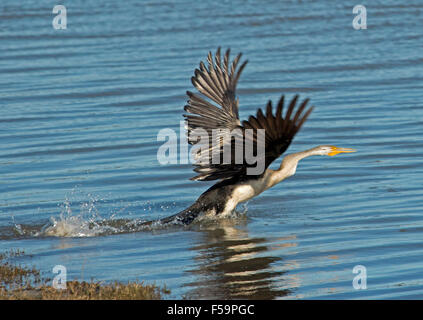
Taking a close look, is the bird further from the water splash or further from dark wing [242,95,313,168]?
the water splash

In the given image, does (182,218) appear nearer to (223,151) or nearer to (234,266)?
(223,151)

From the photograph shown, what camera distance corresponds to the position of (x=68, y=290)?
672 cm

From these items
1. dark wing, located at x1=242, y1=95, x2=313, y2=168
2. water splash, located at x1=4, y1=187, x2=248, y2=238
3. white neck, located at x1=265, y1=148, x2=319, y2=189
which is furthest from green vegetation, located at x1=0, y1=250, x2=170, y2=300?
white neck, located at x1=265, y1=148, x2=319, y2=189

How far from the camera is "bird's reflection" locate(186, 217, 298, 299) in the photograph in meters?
6.89

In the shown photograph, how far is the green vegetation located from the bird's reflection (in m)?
0.38

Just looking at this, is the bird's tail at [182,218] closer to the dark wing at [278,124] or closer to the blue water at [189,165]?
the blue water at [189,165]

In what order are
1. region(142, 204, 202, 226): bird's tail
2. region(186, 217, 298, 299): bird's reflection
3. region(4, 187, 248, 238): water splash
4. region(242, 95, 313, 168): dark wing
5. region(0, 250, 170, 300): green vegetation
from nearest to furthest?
1. region(0, 250, 170, 300): green vegetation
2. region(186, 217, 298, 299): bird's reflection
3. region(242, 95, 313, 168): dark wing
4. region(4, 187, 248, 238): water splash
5. region(142, 204, 202, 226): bird's tail

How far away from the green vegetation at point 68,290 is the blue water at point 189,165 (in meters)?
0.29

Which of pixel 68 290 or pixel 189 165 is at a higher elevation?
pixel 189 165

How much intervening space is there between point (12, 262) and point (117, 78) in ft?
29.9

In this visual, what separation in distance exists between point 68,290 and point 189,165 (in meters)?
4.99

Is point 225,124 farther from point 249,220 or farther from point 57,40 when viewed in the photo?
point 57,40

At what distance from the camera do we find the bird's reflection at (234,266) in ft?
22.6

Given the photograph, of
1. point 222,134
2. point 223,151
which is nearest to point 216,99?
point 222,134
